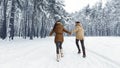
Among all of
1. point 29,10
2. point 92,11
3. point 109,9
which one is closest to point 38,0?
point 29,10

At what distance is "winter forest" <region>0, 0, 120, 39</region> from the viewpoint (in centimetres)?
3747

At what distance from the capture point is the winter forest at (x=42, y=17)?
37466 mm

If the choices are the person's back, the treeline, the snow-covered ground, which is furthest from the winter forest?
the person's back

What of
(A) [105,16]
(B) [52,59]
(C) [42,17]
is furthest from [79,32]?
(A) [105,16]

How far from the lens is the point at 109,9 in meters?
94.2

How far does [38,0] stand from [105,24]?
57.9 meters

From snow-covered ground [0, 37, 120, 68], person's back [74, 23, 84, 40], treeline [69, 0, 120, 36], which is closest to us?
snow-covered ground [0, 37, 120, 68]

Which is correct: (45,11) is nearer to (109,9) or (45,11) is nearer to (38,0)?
(38,0)

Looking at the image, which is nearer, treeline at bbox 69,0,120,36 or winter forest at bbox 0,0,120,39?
winter forest at bbox 0,0,120,39

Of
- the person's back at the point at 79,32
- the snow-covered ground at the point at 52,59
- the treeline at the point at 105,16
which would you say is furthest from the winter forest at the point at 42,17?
the person's back at the point at 79,32

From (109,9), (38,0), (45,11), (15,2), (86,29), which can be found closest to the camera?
(15,2)

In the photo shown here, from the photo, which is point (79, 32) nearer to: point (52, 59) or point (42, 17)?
point (52, 59)

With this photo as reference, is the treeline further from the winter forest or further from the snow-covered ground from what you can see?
the snow-covered ground

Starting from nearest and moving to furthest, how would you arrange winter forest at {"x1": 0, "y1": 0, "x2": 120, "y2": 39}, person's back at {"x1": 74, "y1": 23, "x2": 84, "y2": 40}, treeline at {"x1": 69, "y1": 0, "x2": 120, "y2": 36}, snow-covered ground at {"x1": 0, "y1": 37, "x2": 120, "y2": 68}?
snow-covered ground at {"x1": 0, "y1": 37, "x2": 120, "y2": 68}
person's back at {"x1": 74, "y1": 23, "x2": 84, "y2": 40}
winter forest at {"x1": 0, "y1": 0, "x2": 120, "y2": 39}
treeline at {"x1": 69, "y1": 0, "x2": 120, "y2": 36}
